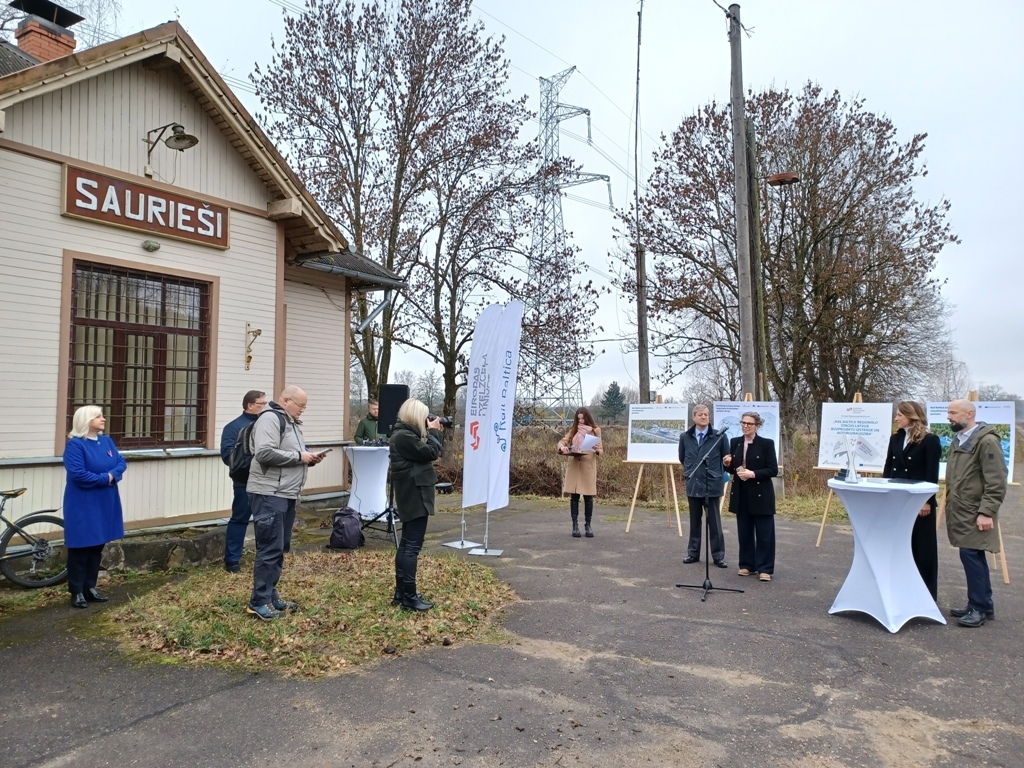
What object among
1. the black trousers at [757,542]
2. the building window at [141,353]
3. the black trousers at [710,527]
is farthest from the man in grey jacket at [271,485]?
the black trousers at [757,542]

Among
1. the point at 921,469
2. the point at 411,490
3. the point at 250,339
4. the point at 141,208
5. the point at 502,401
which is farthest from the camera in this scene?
the point at 250,339

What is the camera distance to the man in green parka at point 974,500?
549cm

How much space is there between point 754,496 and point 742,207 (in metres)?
7.19

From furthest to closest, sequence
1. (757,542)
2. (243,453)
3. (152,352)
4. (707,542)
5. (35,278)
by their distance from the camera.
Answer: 1. (152,352)
2. (757,542)
3. (35,278)
4. (707,542)
5. (243,453)

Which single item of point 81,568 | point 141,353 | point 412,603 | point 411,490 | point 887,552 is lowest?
point 412,603

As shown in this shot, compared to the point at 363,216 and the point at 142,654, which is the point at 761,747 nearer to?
the point at 142,654

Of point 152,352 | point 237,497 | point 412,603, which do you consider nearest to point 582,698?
point 412,603

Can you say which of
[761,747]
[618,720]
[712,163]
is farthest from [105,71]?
[712,163]

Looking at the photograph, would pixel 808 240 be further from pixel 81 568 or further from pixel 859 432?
pixel 81 568

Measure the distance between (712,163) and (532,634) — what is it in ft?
57.4

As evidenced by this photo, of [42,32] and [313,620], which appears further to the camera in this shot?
[42,32]

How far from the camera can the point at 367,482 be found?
10.1 meters

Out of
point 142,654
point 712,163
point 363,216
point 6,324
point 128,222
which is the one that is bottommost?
point 142,654

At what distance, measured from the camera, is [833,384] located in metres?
21.6
